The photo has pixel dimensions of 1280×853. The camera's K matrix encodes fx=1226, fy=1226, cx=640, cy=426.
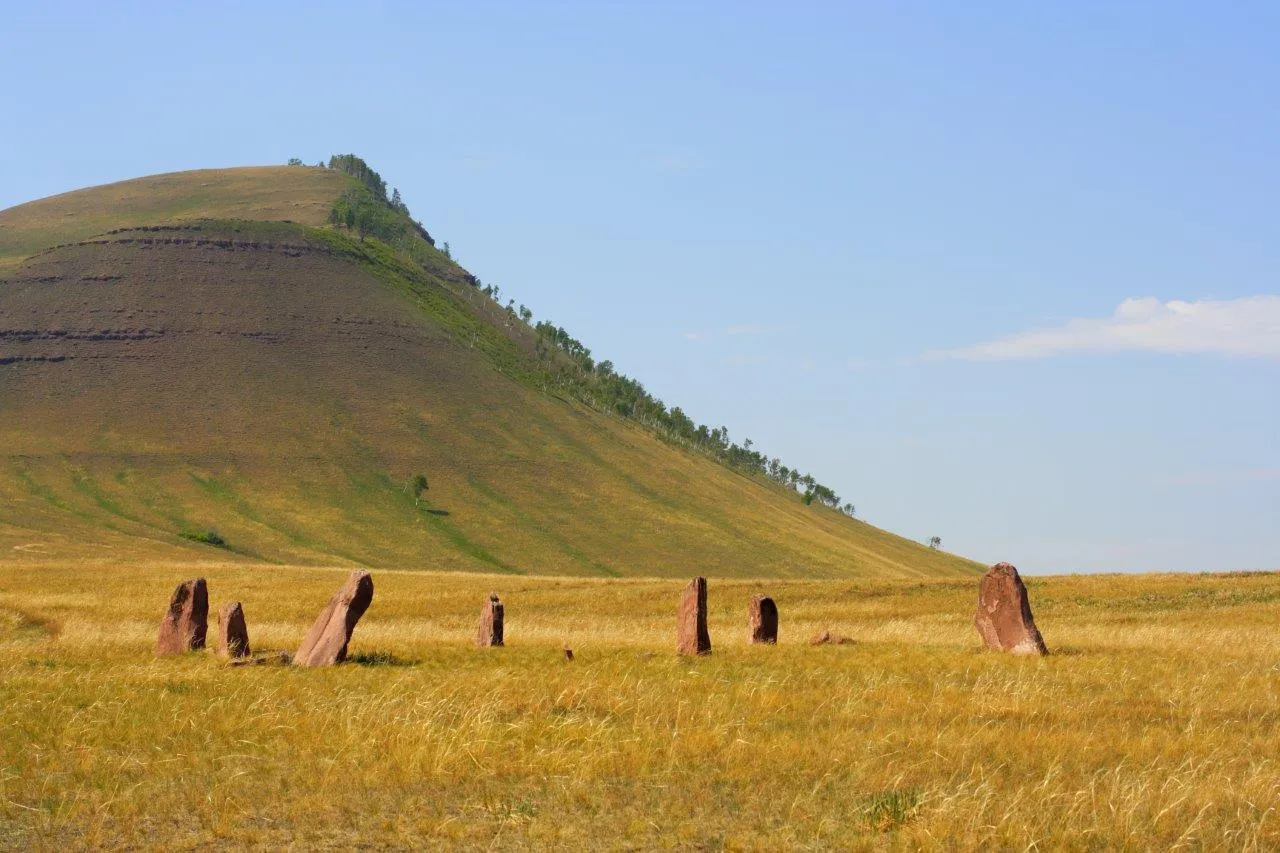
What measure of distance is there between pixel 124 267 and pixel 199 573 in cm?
14904

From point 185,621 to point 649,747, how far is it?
16.1m

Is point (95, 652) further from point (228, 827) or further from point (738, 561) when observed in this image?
point (738, 561)

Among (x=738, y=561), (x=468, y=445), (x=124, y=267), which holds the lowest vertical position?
(x=738, y=561)

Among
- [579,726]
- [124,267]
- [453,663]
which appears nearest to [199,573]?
[453,663]

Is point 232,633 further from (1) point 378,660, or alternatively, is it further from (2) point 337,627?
(1) point 378,660

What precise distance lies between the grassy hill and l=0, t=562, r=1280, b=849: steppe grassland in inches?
3651

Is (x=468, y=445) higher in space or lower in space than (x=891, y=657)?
higher

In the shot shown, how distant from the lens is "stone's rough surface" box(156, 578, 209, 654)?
89.0 feet

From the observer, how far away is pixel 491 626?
2855 centimetres

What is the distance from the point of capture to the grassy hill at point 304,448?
132 meters

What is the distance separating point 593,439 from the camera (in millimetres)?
193625

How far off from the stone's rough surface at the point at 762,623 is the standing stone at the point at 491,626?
5.97m

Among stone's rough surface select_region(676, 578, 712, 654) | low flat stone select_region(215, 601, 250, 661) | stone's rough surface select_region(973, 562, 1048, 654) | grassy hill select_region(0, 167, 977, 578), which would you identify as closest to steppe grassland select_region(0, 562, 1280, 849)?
stone's rough surface select_region(676, 578, 712, 654)

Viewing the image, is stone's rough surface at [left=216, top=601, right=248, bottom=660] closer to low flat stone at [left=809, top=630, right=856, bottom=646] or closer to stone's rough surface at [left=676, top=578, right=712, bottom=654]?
stone's rough surface at [left=676, top=578, right=712, bottom=654]
